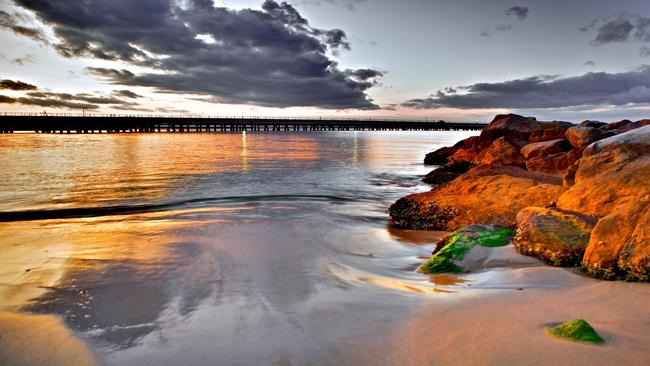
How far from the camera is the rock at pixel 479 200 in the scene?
6742mm

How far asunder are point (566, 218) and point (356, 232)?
3925 millimetres

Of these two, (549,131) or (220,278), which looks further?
(549,131)

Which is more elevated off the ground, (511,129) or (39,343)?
(511,129)

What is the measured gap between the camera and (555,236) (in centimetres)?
437

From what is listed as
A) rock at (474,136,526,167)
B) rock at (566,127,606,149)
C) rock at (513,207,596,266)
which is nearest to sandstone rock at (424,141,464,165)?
rock at (474,136,526,167)

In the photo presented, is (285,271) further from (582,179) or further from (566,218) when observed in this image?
(582,179)

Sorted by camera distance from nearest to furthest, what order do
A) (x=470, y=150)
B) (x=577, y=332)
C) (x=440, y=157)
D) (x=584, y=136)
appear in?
1. (x=577, y=332)
2. (x=584, y=136)
3. (x=470, y=150)
4. (x=440, y=157)

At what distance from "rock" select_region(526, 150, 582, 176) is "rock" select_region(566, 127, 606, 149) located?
35cm

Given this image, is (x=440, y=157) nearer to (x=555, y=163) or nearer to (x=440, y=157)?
(x=440, y=157)

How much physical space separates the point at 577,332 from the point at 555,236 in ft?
6.80

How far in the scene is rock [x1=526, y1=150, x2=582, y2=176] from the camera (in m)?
8.96

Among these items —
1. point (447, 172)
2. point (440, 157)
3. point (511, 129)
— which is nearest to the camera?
point (447, 172)

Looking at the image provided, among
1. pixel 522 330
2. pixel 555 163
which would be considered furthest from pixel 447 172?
pixel 522 330

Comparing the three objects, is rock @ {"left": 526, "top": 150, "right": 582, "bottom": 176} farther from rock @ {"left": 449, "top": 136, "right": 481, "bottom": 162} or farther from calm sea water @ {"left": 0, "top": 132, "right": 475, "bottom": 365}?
rock @ {"left": 449, "top": 136, "right": 481, "bottom": 162}
